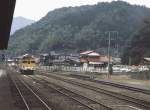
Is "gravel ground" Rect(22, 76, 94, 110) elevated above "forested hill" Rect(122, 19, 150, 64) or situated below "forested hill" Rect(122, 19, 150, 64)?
below

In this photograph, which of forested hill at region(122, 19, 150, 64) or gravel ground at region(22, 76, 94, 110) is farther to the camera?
forested hill at region(122, 19, 150, 64)

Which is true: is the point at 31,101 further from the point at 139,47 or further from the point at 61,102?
the point at 139,47

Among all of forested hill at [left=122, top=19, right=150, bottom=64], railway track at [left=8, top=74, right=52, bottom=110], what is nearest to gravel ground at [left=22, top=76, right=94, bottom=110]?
railway track at [left=8, top=74, right=52, bottom=110]

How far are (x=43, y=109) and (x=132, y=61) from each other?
117 meters

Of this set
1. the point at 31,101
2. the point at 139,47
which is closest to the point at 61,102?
the point at 31,101

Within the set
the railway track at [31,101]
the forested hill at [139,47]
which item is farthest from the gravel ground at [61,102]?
the forested hill at [139,47]

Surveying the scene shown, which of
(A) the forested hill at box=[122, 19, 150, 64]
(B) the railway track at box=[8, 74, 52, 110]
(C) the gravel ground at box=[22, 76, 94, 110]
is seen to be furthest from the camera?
(A) the forested hill at box=[122, 19, 150, 64]

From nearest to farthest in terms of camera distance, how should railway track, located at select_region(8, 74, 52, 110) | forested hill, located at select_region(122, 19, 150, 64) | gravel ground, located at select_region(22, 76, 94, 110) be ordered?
railway track, located at select_region(8, 74, 52, 110)
gravel ground, located at select_region(22, 76, 94, 110)
forested hill, located at select_region(122, 19, 150, 64)

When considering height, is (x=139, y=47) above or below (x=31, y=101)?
above

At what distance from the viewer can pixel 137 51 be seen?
137250 mm

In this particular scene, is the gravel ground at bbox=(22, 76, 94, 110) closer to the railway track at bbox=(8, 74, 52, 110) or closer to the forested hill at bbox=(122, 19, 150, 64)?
the railway track at bbox=(8, 74, 52, 110)

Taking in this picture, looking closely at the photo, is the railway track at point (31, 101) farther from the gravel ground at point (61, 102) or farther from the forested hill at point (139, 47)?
the forested hill at point (139, 47)

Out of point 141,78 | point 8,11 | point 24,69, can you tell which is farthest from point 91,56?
point 8,11

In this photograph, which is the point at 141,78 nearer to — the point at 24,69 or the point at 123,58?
the point at 24,69
